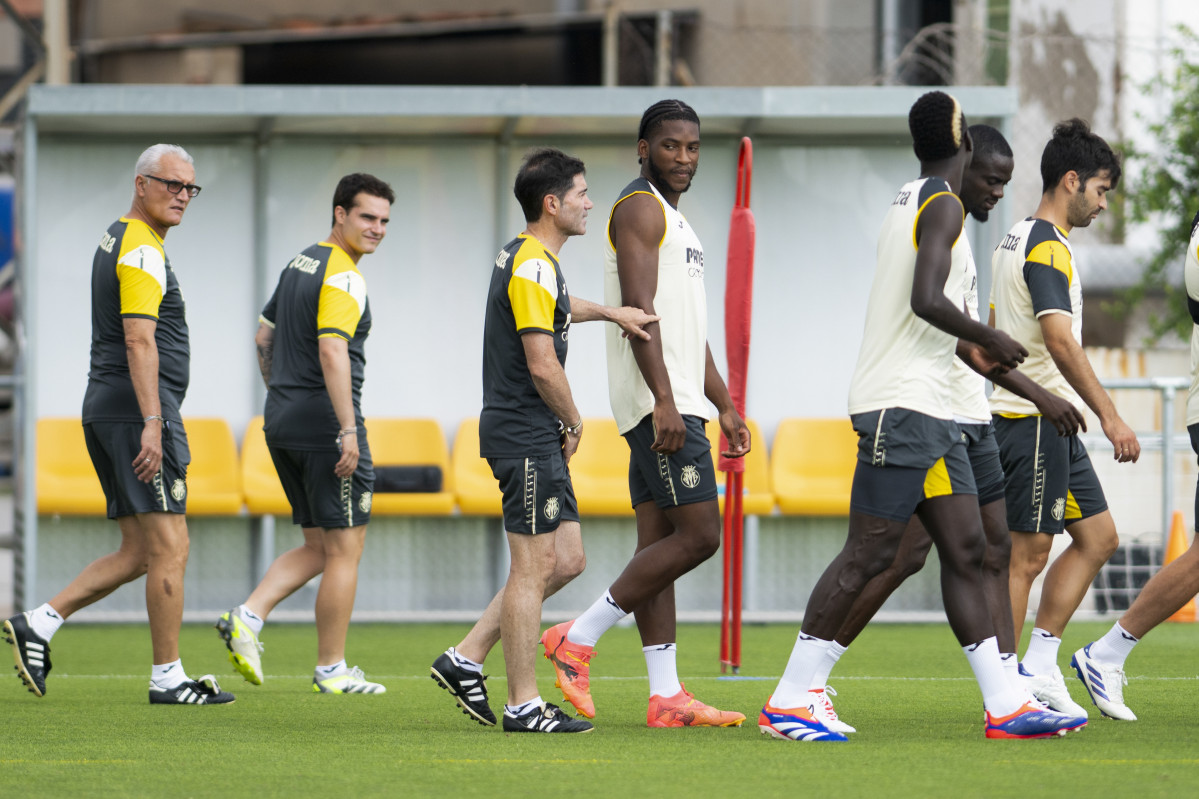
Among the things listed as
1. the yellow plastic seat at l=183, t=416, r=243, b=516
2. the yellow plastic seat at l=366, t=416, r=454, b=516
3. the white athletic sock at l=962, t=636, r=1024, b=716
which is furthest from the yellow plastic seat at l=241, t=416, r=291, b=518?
the white athletic sock at l=962, t=636, r=1024, b=716

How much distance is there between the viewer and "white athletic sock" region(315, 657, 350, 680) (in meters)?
6.56

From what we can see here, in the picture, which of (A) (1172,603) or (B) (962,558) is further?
(A) (1172,603)

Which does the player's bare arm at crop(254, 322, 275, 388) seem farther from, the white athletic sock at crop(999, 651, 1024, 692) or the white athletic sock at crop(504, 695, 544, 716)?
the white athletic sock at crop(999, 651, 1024, 692)

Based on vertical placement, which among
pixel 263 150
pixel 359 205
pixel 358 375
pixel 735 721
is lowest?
pixel 735 721

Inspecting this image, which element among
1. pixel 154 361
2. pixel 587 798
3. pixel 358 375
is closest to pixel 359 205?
pixel 358 375

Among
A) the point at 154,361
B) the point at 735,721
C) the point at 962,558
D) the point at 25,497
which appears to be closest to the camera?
the point at 962,558

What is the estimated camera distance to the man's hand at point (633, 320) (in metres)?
5.09

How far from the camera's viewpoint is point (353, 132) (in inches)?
410

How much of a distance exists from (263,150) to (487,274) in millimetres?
1659

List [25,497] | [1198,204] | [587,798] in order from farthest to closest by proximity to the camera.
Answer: [1198,204], [25,497], [587,798]

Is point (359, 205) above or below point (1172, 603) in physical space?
above

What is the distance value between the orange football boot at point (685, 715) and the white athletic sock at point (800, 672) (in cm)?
42

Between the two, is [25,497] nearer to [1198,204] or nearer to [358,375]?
[358,375]

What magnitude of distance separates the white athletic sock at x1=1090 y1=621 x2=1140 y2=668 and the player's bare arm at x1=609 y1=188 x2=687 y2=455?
175 cm
